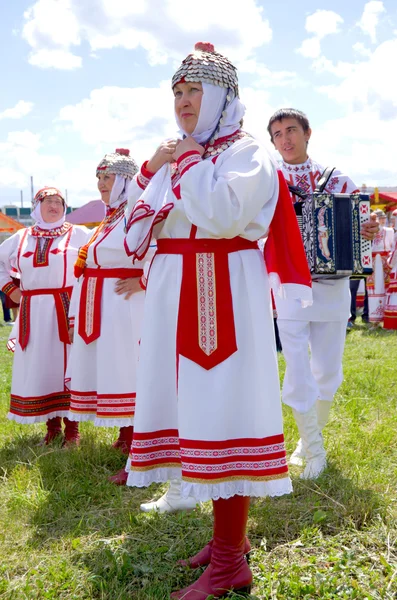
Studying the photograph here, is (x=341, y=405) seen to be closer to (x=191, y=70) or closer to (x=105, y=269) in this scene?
(x=105, y=269)

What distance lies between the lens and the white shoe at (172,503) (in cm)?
311

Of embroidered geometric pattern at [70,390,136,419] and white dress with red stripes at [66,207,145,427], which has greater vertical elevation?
white dress with red stripes at [66,207,145,427]

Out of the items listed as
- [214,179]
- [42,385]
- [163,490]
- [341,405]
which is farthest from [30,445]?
[214,179]

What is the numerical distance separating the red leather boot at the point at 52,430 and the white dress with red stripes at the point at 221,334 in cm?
231

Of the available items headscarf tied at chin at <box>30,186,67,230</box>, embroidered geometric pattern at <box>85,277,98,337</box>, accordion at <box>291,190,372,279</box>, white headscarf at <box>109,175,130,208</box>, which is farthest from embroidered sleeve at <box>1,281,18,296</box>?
accordion at <box>291,190,372,279</box>

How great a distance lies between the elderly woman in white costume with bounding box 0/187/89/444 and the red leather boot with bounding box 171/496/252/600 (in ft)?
7.16

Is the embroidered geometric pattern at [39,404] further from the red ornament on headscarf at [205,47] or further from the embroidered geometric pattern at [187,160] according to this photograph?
the red ornament on headscarf at [205,47]

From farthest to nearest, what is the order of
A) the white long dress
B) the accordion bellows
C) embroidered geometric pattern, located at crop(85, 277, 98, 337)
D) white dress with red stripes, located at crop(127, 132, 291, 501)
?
the white long dress
embroidered geometric pattern, located at crop(85, 277, 98, 337)
the accordion bellows
white dress with red stripes, located at crop(127, 132, 291, 501)

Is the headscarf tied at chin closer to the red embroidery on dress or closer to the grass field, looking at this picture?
the red embroidery on dress

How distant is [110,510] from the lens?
314 cm

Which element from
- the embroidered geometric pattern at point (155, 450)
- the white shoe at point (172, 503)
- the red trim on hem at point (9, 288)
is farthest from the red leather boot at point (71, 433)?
the embroidered geometric pattern at point (155, 450)

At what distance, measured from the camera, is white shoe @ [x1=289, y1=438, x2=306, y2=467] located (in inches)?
144

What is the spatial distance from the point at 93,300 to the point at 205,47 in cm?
183

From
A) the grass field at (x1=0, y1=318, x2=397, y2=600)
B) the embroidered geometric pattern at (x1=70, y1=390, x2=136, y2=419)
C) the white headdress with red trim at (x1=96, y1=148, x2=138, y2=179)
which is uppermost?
the white headdress with red trim at (x1=96, y1=148, x2=138, y2=179)
